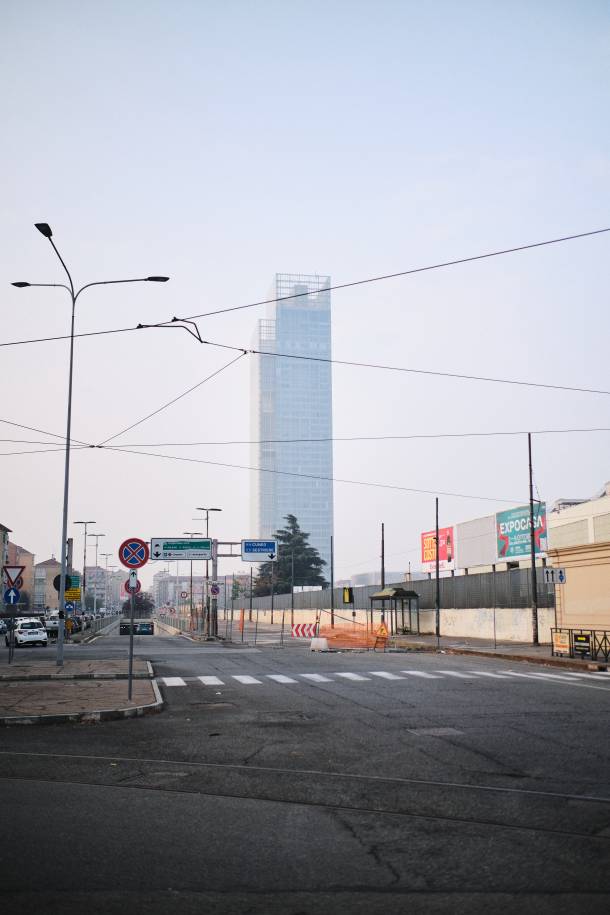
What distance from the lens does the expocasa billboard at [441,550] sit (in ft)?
285

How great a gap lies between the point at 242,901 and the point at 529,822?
3.13 metres

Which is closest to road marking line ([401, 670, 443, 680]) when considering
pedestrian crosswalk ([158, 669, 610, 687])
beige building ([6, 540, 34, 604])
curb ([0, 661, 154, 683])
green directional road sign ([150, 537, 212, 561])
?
pedestrian crosswalk ([158, 669, 610, 687])

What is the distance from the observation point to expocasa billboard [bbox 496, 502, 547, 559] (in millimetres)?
68812

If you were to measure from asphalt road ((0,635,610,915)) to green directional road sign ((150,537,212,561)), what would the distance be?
48.8 meters

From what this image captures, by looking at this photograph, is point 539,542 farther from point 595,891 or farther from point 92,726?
point 595,891

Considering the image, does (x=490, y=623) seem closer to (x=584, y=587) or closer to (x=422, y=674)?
(x=584, y=587)

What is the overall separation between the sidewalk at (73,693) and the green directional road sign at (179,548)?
36507mm

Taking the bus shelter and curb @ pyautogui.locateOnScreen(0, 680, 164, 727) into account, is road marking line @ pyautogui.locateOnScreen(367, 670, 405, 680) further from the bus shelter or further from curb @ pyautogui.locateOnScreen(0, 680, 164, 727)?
the bus shelter

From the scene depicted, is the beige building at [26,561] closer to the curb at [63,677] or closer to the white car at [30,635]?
the white car at [30,635]

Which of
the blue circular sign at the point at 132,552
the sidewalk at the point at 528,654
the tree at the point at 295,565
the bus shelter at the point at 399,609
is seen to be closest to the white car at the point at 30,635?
the bus shelter at the point at 399,609

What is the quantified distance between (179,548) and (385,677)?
144 feet

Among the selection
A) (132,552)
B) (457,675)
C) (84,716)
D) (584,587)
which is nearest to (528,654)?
(584,587)

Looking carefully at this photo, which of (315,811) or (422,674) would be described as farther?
(422,674)

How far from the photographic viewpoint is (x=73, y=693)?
18.9 meters
